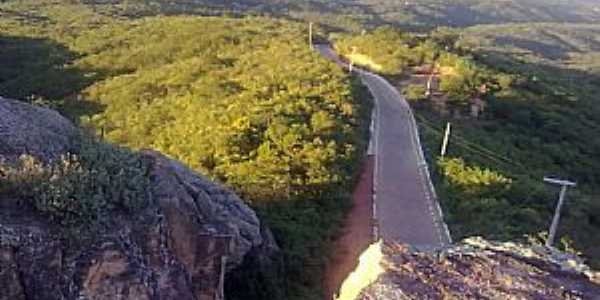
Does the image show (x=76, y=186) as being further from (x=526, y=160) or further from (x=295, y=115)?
(x=526, y=160)

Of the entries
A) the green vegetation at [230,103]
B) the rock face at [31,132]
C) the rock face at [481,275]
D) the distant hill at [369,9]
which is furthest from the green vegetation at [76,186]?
the distant hill at [369,9]

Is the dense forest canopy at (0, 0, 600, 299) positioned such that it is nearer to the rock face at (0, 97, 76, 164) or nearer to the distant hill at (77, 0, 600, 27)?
the rock face at (0, 97, 76, 164)

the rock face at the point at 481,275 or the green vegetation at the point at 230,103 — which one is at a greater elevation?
the rock face at the point at 481,275

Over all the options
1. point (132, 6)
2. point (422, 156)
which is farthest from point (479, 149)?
point (132, 6)

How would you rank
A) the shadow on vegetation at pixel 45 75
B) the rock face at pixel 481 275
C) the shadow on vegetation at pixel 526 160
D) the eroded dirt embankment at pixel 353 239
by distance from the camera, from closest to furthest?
the rock face at pixel 481 275, the eroded dirt embankment at pixel 353 239, the shadow on vegetation at pixel 526 160, the shadow on vegetation at pixel 45 75

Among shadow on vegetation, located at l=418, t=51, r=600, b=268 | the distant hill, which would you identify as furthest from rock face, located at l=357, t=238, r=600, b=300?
the distant hill

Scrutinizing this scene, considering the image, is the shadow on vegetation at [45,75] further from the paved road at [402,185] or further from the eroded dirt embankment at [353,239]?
the eroded dirt embankment at [353,239]
